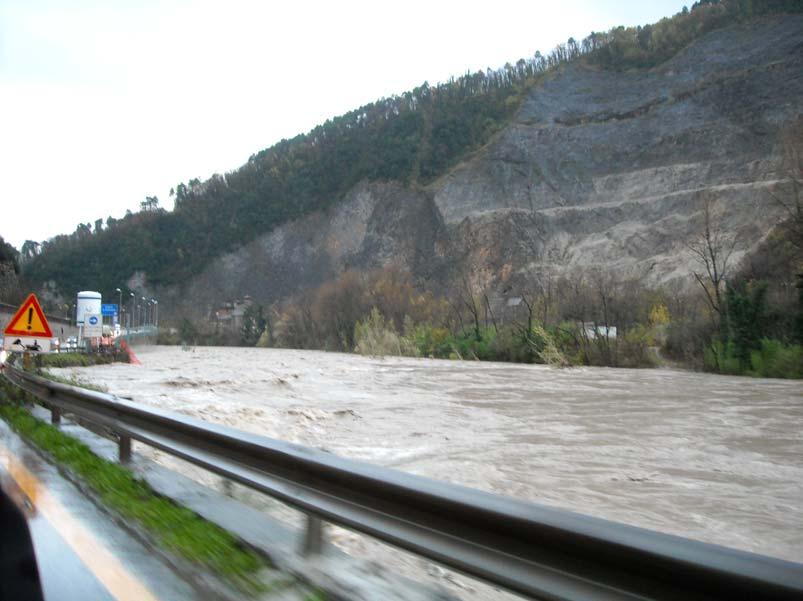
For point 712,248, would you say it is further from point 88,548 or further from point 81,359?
point 88,548

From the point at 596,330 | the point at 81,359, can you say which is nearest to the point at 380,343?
the point at 596,330

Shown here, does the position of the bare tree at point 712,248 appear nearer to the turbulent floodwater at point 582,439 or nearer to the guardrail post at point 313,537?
the turbulent floodwater at point 582,439

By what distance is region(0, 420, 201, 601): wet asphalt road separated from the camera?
3.63 m

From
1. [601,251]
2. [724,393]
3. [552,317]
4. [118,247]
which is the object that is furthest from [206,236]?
[724,393]

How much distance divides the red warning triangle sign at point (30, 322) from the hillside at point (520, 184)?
39098mm

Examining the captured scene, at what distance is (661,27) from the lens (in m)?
101

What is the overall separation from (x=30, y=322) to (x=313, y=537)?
40.4ft

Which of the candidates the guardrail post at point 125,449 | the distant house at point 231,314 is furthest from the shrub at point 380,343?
the guardrail post at point 125,449

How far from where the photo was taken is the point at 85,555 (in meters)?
4.24

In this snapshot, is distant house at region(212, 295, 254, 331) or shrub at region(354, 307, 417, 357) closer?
shrub at region(354, 307, 417, 357)

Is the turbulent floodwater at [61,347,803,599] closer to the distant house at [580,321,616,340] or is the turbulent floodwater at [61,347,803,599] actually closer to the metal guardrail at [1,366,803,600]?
the metal guardrail at [1,366,803,600]

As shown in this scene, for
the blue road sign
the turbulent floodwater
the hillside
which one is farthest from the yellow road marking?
the blue road sign

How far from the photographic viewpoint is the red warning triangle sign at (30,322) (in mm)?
14344

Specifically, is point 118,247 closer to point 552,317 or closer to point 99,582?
A: point 552,317
